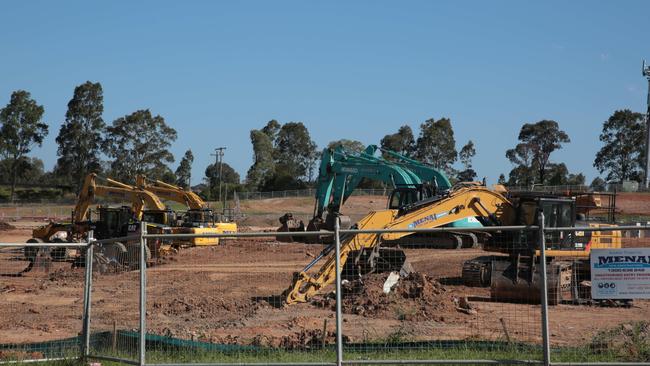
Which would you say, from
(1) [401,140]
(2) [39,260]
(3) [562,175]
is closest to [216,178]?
(1) [401,140]

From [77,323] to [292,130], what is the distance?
10887 centimetres

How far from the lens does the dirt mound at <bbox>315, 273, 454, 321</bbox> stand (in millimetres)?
16781

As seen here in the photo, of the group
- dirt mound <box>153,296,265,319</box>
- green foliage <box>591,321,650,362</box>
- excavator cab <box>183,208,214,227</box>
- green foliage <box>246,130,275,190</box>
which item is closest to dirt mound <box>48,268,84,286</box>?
dirt mound <box>153,296,265,319</box>

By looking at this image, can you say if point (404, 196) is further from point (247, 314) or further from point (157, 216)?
point (247, 314)

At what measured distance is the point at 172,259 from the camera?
2759cm

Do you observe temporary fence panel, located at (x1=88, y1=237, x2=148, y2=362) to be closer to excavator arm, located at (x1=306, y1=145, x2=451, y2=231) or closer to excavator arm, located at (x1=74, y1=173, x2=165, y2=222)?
excavator arm, located at (x1=74, y1=173, x2=165, y2=222)

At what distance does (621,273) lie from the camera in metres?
10.0

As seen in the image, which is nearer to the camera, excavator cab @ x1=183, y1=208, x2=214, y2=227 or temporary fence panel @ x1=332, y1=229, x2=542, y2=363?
temporary fence panel @ x1=332, y1=229, x2=542, y2=363

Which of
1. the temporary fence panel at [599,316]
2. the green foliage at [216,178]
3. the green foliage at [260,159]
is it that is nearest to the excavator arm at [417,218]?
the temporary fence panel at [599,316]

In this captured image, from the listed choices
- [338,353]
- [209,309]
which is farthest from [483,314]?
[338,353]

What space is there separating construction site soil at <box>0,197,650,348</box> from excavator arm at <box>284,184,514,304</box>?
57 centimetres

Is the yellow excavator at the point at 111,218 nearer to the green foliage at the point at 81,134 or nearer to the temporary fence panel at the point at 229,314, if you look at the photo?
the temporary fence panel at the point at 229,314

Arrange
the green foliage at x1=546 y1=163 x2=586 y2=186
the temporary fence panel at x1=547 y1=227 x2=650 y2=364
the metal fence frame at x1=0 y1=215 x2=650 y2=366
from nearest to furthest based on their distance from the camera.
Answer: the metal fence frame at x1=0 y1=215 x2=650 y2=366 < the temporary fence panel at x1=547 y1=227 x2=650 y2=364 < the green foliage at x1=546 y1=163 x2=586 y2=186

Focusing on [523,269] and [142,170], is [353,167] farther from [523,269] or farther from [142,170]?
[142,170]
